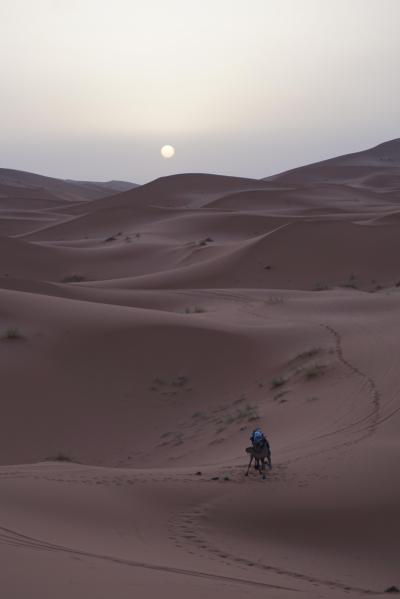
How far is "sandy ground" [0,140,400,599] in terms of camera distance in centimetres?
620

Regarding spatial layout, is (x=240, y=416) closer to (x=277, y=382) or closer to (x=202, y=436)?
(x=202, y=436)

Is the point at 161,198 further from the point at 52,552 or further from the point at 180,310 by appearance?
the point at 52,552

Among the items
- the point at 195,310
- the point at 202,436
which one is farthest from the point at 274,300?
the point at 202,436

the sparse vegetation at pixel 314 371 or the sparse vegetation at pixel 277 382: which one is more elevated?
the sparse vegetation at pixel 314 371

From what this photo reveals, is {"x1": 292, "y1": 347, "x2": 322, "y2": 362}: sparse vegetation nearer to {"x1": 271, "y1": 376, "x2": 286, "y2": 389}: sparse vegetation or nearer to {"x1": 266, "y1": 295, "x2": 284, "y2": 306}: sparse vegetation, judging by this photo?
{"x1": 271, "y1": 376, "x2": 286, "y2": 389}: sparse vegetation

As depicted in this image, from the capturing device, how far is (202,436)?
12086 millimetres

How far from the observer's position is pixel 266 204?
6272 cm

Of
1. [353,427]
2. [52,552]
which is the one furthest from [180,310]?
[52,552]

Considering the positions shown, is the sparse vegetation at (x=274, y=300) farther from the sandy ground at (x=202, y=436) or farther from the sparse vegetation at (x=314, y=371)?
the sparse vegetation at (x=314, y=371)

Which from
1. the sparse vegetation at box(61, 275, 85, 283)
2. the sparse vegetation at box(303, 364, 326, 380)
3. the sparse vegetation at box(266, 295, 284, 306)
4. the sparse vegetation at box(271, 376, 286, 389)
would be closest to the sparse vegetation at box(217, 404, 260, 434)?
the sparse vegetation at box(271, 376, 286, 389)

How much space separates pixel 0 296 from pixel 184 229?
30.0 m

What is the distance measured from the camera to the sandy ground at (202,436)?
20.3ft

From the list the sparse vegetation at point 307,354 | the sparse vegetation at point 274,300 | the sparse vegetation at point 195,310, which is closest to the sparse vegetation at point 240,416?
the sparse vegetation at point 307,354

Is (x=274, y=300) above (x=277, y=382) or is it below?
above
